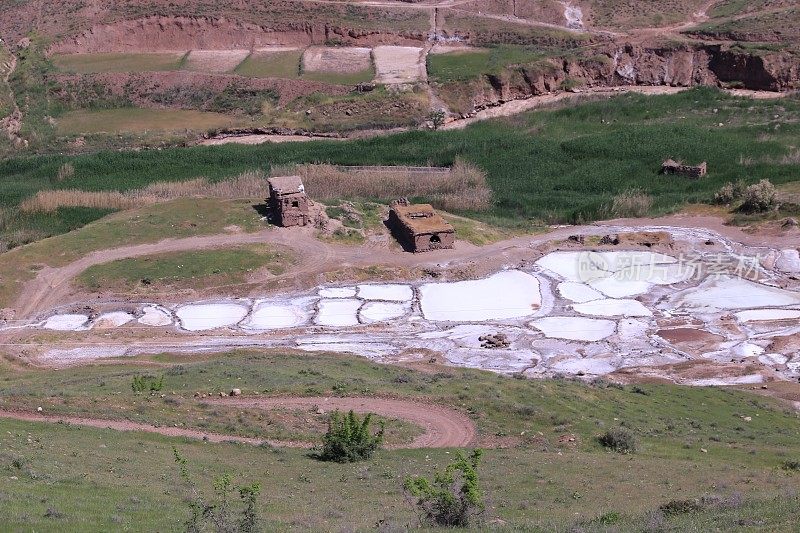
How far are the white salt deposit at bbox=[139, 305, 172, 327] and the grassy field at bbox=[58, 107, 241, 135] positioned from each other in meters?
39.4

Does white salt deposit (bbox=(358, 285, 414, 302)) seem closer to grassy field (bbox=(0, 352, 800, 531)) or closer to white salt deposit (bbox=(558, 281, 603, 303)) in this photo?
white salt deposit (bbox=(558, 281, 603, 303))

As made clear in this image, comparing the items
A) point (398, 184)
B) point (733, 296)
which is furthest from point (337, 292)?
point (733, 296)

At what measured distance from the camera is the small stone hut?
60.7 metres

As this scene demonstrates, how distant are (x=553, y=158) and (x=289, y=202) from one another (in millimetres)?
23974

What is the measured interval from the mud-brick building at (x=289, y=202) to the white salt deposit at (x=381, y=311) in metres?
7.94

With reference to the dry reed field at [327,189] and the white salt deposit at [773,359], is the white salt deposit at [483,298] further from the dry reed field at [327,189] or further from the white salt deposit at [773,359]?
the dry reed field at [327,189]

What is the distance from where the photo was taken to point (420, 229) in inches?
1854

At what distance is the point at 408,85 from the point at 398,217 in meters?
36.5

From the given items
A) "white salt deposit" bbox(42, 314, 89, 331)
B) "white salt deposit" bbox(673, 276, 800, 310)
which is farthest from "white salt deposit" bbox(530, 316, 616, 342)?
"white salt deposit" bbox(42, 314, 89, 331)

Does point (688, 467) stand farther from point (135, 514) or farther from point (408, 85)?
point (408, 85)

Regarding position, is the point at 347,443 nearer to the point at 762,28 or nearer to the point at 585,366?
the point at 585,366

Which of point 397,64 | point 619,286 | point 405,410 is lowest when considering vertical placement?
point 619,286

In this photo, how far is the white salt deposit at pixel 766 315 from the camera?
41.3 meters

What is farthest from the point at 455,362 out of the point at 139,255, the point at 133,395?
the point at 139,255
